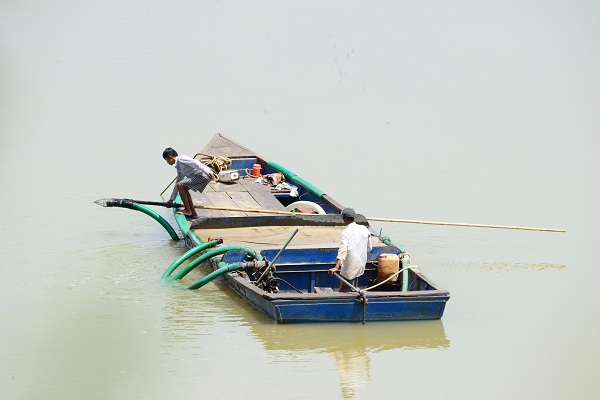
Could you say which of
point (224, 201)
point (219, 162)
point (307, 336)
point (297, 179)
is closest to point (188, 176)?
point (224, 201)

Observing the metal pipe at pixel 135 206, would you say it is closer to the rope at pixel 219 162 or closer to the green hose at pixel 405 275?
the rope at pixel 219 162

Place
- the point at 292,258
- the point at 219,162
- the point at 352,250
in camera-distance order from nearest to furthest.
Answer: the point at 352,250, the point at 292,258, the point at 219,162

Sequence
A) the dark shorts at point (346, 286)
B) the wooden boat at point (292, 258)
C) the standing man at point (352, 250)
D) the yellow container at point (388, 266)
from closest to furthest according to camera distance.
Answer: the wooden boat at point (292, 258)
the standing man at point (352, 250)
the dark shorts at point (346, 286)
the yellow container at point (388, 266)

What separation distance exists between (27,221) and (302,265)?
13.4 ft

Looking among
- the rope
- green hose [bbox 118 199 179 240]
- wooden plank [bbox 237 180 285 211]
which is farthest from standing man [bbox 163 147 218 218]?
the rope

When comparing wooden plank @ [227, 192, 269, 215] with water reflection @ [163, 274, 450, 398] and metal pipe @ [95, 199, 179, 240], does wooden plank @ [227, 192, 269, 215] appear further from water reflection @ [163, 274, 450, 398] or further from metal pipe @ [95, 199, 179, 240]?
water reflection @ [163, 274, 450, 398]

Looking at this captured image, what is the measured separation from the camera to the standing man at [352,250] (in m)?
9.92

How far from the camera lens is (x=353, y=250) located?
9.96m

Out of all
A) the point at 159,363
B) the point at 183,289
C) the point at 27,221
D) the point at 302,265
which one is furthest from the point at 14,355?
the point at 27,221

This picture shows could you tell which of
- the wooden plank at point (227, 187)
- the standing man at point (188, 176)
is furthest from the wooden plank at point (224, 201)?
the standing man at point (188, 176)

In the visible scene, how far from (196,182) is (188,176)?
0.11m

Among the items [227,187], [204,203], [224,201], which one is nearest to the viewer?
[204,203]

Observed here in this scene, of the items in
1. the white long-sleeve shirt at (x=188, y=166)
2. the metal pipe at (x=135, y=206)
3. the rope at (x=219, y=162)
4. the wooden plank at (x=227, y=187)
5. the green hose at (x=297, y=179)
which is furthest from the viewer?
the rope at (x=219, y=162)

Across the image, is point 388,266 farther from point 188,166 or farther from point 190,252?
point 188,166
